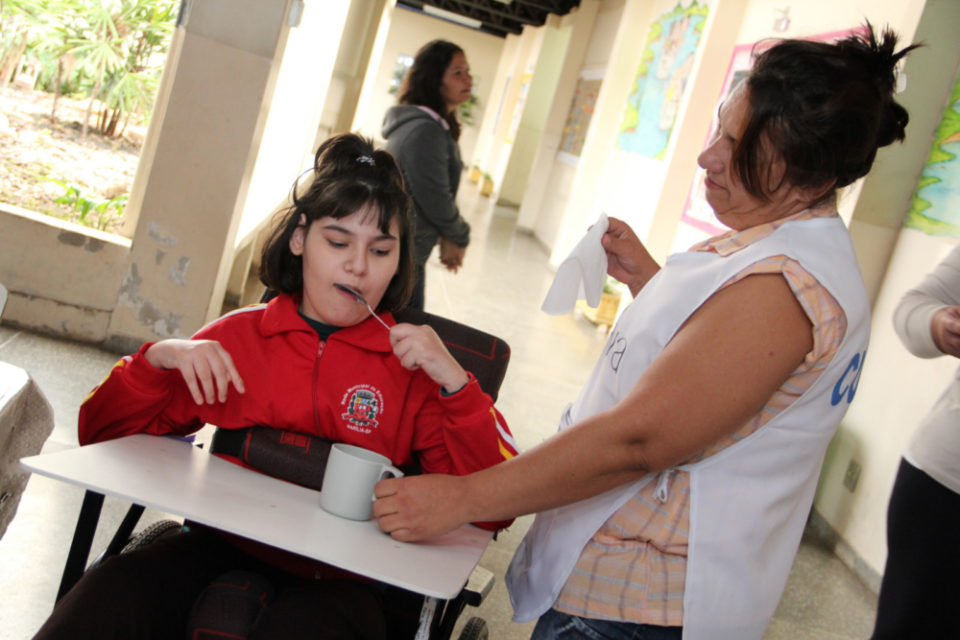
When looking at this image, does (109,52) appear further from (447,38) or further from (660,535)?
(447,38)

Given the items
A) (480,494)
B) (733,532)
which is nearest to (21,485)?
(480,494)

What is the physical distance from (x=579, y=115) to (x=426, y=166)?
8619 millimetres

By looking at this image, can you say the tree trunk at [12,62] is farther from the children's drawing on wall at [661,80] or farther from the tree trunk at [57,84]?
the children's drawing on wall at [661,80]

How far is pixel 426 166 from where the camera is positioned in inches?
132

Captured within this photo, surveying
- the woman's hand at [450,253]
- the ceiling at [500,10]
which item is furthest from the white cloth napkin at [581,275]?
the ceiling at [500,10]

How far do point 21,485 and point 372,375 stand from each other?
687 millimetres

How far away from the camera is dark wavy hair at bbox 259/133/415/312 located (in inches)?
68.7

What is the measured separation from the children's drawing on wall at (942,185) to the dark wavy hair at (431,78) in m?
2.01

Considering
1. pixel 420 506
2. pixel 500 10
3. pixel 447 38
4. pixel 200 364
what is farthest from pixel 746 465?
pixel 447 38

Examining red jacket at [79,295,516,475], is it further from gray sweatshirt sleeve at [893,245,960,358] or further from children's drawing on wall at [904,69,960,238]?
children's drawing on wall at [904,69,960,238]

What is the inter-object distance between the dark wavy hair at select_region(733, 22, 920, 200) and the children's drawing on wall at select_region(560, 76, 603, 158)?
9.83 metres

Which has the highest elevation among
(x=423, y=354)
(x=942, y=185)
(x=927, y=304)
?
(x=942, y=185)

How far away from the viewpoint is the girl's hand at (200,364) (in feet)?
4.66

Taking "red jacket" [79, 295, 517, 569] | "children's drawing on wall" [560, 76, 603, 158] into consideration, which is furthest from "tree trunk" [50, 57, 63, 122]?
"children's drawing on wall" [560, 76, 603, 158]
